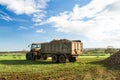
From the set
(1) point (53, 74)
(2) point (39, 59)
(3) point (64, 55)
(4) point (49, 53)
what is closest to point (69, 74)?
(1) point (53, 74)

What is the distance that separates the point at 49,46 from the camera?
3153 centimetres

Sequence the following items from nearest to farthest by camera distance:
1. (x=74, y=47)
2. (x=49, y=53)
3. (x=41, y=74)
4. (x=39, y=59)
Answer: (x=41, y=74), (x=74, y=47), (x=49, y=53), (x=39, y=59)

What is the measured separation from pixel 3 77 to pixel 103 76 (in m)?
7.62

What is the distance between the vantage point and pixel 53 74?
18.4 m

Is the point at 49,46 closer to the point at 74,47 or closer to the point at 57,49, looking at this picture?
the point at 57,49

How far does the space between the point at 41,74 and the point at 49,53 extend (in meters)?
13.2

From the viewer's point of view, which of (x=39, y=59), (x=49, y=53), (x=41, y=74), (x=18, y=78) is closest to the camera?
(x=18, y=78)

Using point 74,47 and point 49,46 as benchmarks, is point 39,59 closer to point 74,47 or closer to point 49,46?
point 49,46

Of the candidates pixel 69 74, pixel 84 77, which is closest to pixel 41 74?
pixel 69 74

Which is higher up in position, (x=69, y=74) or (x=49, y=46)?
(x=49, y=46)

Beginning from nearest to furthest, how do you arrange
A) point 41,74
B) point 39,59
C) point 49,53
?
point 41,74 → point 49,53 → point 39,59

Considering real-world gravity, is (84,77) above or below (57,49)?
below

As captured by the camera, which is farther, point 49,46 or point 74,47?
point 49,46

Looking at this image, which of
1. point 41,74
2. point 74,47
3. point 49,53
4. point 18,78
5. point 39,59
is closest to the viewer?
point 18,78
